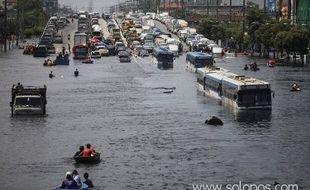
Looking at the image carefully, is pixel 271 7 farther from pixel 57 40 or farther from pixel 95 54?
pixel 95 54

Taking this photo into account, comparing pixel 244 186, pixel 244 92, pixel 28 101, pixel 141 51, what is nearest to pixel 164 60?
pixel 141 51

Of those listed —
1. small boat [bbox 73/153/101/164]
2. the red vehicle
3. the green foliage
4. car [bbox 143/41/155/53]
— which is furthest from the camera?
the green foliage

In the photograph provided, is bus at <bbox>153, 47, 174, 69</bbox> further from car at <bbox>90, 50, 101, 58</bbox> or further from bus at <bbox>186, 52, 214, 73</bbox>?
car at <bbox>90, 50, 101, 58</bbox>

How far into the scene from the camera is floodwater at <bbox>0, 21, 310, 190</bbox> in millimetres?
38094

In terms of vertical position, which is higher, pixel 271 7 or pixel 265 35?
pixel 271 7

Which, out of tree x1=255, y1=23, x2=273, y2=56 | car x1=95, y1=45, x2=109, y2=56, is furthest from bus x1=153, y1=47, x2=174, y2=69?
car x1=95, y1=45, x2=109, y2=56

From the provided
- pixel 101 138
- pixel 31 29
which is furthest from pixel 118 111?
pixel 31 29

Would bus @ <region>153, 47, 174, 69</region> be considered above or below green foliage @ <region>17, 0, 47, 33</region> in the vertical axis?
below

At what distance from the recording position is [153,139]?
4716 centimetres

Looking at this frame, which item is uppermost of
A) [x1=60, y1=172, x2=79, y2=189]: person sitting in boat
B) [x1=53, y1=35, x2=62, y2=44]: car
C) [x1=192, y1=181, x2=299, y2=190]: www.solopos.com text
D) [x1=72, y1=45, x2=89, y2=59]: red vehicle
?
[x1=53, y1=35, x2=62, y2=44]: car

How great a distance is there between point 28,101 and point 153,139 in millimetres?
11358

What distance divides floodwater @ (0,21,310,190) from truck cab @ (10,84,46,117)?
902 mm

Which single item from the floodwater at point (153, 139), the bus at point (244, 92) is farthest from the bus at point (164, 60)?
the bus at point (244, 92)

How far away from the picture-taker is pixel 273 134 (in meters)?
48.6
